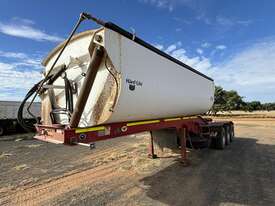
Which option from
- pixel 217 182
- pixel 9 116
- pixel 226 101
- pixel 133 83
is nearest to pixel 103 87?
pixel 133 83

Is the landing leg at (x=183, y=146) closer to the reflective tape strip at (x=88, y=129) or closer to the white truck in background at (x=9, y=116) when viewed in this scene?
the reflective tape strip at (x=88, y=129)

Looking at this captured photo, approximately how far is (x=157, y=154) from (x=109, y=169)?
2497 mm

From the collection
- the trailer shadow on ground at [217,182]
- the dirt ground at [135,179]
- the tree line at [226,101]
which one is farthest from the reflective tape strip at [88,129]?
the tree line at [226,101]

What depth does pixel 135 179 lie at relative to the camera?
19.4 ft

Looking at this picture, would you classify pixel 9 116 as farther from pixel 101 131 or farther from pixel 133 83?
pixel 133 83

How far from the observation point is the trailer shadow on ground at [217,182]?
4.66m

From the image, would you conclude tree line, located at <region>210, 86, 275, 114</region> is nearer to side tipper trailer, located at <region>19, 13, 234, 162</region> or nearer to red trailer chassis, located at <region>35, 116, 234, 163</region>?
red trailer chassis, located at <region>35, 116, 234, 163</region>

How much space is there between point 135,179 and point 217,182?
6.81 feet

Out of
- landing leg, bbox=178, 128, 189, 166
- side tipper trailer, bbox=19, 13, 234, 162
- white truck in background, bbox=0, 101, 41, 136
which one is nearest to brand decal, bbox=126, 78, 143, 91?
side tipper trailer, bbox=19, 13, 234, 162

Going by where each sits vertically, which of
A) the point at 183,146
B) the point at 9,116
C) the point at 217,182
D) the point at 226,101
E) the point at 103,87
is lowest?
the point at 217,182

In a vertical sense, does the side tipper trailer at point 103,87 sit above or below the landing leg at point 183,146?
above

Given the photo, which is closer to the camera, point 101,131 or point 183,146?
point 101,131

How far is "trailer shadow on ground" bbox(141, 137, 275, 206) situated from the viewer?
183 inches

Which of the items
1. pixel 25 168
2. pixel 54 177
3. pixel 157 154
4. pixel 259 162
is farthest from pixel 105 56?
pixel 259 162
